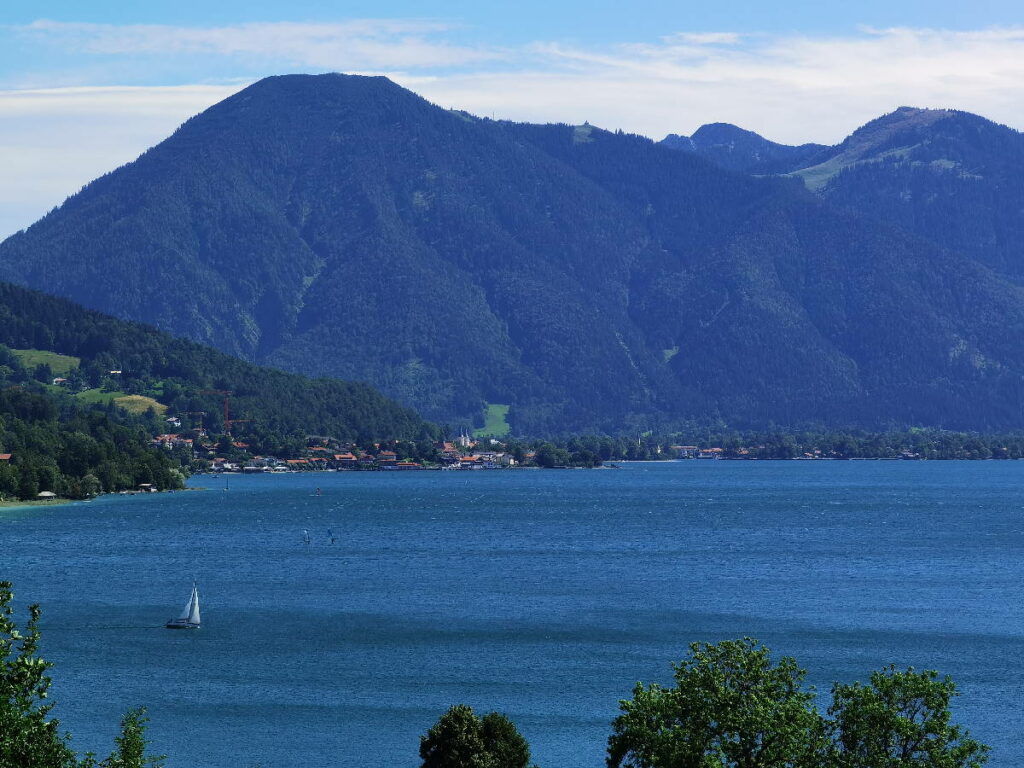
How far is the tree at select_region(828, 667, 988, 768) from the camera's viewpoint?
3738 cm

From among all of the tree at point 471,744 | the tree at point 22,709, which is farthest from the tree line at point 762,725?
the tree at point 471,744

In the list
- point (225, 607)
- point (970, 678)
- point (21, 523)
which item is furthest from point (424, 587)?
point (21, 523)

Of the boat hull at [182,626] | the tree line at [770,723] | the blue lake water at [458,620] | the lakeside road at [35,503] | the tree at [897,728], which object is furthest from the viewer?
the lakeside road at [35,503]

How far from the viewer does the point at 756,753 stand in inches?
1455

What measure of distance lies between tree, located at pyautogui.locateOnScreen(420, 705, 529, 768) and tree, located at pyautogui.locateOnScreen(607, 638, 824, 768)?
5.71m

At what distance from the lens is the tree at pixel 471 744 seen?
4488 centimetres

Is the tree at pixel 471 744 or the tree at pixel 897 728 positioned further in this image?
the tree at pixel 471 744

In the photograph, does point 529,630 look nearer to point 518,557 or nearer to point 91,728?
point 91,728

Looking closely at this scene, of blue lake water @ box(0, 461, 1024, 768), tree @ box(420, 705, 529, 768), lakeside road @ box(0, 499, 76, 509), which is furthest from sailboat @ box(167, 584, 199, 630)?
lakeside road @ box(0, 499, 76, 509)

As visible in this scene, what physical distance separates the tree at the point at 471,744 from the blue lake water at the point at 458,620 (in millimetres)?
13011

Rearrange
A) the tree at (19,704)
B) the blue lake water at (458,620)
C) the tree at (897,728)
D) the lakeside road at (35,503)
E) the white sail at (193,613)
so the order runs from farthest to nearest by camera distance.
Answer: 1. the lakeside road at (35,503)
2. the white sail at (193,613)
3. the blue lake water at (458,620)
4. the tree at (897,728)
5. the tree at (19,704)

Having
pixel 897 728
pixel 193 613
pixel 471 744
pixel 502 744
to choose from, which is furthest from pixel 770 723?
pixel 193 613

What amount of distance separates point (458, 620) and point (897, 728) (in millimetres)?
55886

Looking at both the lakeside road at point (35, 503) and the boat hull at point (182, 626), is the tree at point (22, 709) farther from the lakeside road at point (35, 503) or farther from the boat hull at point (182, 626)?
the lakeside road at point (35, 503)
